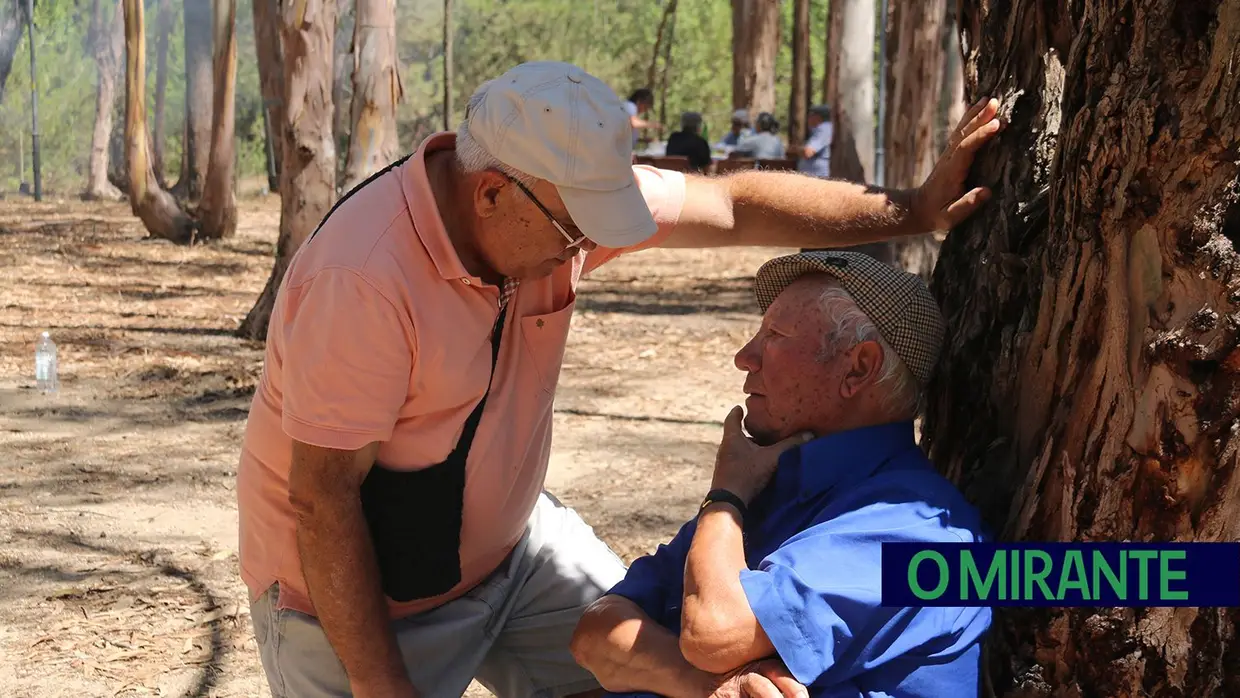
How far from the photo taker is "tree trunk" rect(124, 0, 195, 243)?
14.4 metres

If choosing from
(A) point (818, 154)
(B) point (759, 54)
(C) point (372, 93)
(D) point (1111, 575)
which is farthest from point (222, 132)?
(D) point (1111, 575)

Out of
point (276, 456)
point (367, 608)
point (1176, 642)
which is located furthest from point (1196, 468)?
point (276, 456)

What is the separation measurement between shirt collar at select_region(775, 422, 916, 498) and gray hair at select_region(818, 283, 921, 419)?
0.32 feet

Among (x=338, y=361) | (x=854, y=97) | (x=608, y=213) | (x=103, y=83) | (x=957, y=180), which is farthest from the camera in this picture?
(x=103, y=83)

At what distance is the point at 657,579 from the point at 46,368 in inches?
232

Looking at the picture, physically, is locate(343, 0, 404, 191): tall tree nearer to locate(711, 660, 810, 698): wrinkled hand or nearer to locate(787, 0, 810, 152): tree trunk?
locate(711, 660, 810, 698): wrinkled hand

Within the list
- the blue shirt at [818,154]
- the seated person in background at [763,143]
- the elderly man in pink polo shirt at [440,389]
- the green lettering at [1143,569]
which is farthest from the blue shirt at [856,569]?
the seated person in background at [763,143]

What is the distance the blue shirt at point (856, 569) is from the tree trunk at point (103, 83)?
21226 mm

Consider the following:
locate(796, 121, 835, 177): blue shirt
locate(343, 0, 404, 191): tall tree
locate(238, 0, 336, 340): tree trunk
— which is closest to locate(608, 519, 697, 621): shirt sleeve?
locate(343, 0, 404, 191): tall tree

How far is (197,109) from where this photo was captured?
59.5 ft

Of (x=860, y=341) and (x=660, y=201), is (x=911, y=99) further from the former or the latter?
(x=860, y=341)

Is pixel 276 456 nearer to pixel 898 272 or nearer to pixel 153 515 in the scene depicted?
pixel 898 272

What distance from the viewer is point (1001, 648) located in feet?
7.60

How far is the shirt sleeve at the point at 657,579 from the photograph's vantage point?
2459mm
